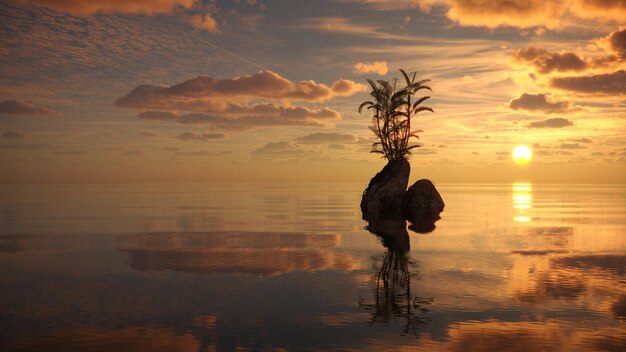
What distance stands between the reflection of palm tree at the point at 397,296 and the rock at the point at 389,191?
2672 cm

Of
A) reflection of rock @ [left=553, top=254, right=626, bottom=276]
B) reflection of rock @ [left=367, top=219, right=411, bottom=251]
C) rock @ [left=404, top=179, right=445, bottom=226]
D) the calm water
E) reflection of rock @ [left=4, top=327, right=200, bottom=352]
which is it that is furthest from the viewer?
rock @ [left=404, top=179, right=445, bottom=226]

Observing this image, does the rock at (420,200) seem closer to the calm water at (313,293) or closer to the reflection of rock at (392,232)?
the reflection of rock at (392,232)

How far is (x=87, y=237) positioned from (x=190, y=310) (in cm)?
2275

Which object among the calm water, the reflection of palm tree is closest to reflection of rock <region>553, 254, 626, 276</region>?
the calm water

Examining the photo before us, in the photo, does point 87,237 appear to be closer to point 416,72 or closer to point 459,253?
point 459,253

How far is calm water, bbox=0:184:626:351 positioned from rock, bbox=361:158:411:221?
779 inches

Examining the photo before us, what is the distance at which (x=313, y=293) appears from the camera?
1784 cm

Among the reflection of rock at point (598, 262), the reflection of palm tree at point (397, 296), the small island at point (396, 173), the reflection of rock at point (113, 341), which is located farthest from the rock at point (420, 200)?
the reflection of rock at point (113, 341)

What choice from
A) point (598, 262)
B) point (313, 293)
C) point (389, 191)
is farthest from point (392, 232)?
point (313, 293)

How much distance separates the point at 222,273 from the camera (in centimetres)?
2167

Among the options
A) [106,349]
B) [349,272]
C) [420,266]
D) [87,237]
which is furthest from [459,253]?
[87,237]

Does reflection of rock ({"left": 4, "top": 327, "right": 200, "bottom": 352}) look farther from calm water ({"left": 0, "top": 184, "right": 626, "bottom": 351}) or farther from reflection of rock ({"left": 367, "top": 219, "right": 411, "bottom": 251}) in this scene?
reflection of rock ({"left": 367, "top": 219, "right": 411, "bottom": 251})

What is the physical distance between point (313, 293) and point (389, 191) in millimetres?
37781

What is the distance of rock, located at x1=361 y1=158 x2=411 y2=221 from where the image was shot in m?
54.2
